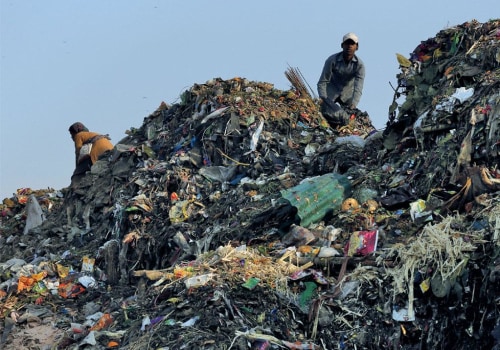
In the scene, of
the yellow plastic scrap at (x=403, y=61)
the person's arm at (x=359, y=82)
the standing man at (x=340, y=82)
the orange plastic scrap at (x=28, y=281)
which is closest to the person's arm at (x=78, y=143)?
the orange plastic scrap at (x=28, y=281)

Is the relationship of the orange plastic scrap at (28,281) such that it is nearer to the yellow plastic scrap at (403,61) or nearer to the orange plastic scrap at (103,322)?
the orange plastic scrap at (103,322)

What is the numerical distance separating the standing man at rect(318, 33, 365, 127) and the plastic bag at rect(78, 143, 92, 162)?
3.56 m

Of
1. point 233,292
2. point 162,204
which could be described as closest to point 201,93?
point 162,204

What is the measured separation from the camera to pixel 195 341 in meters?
5.21

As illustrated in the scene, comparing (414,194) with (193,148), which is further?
(193,148)

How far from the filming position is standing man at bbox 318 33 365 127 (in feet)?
34.7

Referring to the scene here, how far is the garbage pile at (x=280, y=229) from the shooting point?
16.9ft

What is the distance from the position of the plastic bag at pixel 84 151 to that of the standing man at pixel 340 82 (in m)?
3.56

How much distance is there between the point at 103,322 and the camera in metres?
6.37

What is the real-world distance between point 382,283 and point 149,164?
5.22m

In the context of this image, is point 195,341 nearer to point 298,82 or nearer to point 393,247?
point 393,247

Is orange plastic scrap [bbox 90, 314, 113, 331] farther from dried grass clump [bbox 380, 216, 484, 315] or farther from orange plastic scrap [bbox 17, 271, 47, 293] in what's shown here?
dried grass clump [bbox 380, 216, 484, 315]

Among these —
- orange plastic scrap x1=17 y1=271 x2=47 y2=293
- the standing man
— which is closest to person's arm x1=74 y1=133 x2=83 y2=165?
orange plastic scrap x1=17 y1=271 x2=47 y2=293

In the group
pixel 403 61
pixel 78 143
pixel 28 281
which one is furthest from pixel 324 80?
pixel 28 281
